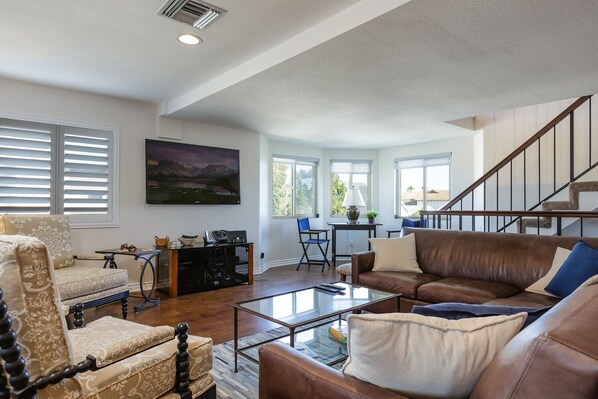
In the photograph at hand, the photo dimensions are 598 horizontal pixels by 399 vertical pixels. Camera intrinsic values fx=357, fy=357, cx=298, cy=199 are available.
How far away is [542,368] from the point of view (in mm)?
697

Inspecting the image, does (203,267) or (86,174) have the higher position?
(86,174)

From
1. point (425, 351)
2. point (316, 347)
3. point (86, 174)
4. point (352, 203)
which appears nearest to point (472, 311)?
point (425, 351)

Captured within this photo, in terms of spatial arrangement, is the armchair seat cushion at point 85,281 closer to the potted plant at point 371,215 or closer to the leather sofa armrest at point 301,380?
the leather sofa armrest at point 301,380

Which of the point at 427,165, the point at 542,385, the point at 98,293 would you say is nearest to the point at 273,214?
the point at 427,165

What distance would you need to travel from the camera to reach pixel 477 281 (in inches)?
121

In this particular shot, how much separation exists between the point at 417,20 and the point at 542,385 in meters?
2.18

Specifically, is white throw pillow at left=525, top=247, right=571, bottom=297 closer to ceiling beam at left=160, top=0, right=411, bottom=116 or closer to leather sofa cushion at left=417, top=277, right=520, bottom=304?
leather sofa cushion at left=417, top=277, right=520, bottom=304

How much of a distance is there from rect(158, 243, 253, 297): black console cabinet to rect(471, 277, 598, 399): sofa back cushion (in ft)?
12.9

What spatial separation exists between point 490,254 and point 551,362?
2.81 metres

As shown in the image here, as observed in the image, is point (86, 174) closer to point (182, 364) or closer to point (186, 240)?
point (186, 240)

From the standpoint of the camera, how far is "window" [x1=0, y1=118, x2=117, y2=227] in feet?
11.9

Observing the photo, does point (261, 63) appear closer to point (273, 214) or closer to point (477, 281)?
point (477, 281)

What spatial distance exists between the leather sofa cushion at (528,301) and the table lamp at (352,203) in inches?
157

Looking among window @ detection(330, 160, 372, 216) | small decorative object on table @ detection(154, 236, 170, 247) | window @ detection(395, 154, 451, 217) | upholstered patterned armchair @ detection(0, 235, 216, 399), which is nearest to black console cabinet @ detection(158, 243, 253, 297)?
small decorative object on table @ detection(154, 236, 170, 247)
